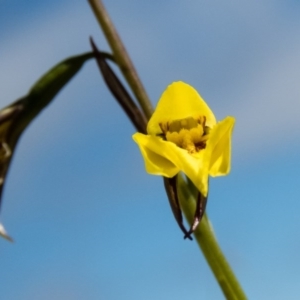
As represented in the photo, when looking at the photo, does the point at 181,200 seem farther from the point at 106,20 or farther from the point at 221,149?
the point at 106,20

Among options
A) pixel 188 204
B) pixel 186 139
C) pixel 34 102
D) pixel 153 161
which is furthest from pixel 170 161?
pixel 34 102

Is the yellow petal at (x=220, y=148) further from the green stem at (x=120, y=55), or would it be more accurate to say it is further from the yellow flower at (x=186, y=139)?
the green stem at (x=120, y=55)

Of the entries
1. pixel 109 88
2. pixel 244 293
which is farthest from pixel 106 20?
pixel 244 293

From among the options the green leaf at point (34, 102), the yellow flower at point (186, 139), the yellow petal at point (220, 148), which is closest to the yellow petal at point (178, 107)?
the yellow flower at point (186, 139)

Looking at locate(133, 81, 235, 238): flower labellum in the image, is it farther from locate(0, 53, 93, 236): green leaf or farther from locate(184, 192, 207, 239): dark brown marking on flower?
locate(0, 53, 93, 236): green leaf

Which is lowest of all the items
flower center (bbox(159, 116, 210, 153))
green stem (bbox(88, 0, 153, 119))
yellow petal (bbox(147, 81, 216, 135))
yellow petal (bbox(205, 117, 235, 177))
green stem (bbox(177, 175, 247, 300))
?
→ green stem (bbox(177, 175, 247, 300))

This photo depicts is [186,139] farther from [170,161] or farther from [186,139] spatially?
[170,161]

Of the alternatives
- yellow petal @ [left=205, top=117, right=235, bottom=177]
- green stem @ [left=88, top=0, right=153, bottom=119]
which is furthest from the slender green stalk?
yellow petal @ [left=205, top=117, right=235, bottom=177]
